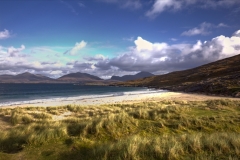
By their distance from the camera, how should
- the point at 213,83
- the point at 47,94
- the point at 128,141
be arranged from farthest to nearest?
the point at 213,83, the point at 47,94, the point at 128,141

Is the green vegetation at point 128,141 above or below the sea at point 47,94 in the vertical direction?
below

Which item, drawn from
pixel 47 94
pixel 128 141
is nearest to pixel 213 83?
pixel 47 94

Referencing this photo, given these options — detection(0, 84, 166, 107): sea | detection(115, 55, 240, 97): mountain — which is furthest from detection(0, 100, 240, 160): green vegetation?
detection(115, 55, 240, 97): mountain

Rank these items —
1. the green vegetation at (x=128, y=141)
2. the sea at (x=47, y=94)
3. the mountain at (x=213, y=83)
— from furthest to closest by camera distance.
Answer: the mountain at (x=213, y=83), the sea at (x=47, y=94), the green vegetation at (x=128, y=141)

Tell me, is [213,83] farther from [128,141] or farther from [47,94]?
[128,141]

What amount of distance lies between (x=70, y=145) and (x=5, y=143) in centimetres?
322

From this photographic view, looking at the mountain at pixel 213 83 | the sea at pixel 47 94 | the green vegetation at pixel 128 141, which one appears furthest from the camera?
the mountain at pixel 213 83

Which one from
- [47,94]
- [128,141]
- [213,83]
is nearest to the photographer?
[128,141]

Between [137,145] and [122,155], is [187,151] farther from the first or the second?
[122,155]

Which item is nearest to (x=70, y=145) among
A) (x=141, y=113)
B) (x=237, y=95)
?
(x=141, y=113)

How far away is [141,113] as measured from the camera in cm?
1589

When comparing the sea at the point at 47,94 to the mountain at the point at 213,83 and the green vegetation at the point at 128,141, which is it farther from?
the green vegetation at the point at 128,141

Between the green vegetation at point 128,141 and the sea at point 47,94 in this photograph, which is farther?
the sea at point 47,94

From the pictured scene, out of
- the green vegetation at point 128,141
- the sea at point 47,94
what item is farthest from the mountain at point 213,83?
the green vegetation at point 128,141
